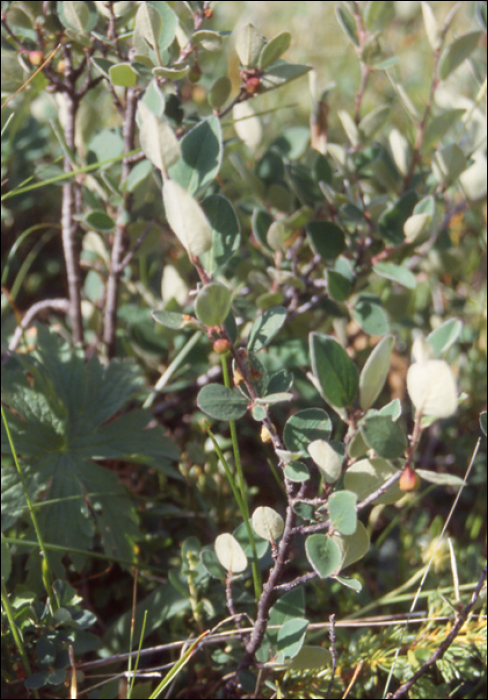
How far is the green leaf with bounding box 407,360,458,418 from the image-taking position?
59 cm

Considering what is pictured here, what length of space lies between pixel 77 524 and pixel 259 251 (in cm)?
81

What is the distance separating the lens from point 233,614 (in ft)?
2.82

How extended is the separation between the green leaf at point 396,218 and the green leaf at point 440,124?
16 centimetres

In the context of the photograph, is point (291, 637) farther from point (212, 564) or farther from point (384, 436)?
point (384, 436)

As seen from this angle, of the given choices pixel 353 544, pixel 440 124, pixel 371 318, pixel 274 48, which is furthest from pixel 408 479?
pixel 440 124

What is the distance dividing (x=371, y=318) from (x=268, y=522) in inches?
18.3

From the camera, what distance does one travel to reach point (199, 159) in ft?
2.50

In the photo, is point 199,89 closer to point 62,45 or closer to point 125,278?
point 125,278

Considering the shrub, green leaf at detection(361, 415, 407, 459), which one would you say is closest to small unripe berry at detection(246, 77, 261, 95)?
the shrub

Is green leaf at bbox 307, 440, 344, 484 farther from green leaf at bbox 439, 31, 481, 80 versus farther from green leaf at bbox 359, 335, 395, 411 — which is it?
green leaf at bbox 439, 31, 481, 80

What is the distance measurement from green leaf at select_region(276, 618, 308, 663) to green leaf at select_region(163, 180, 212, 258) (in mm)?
511

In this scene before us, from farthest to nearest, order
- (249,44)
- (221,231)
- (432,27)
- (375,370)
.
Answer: (432,27) → (249,44) → (221,231) → (375,370)

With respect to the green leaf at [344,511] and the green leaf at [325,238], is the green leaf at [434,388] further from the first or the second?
the green leaf at [325,238]

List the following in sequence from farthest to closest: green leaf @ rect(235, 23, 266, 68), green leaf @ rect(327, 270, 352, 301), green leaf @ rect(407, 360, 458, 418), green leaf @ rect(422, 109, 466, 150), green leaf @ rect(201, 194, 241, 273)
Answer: green leaf @ rect(422, 109, 466, 150)
green leaf @ rect(327, 270, 352, 301)
green leaf @ rect(235, 23, 266, 68)
green leaf @ rect(201, 194, 241, 273)
green leaf @ rect(407, 360, 458, 418)
